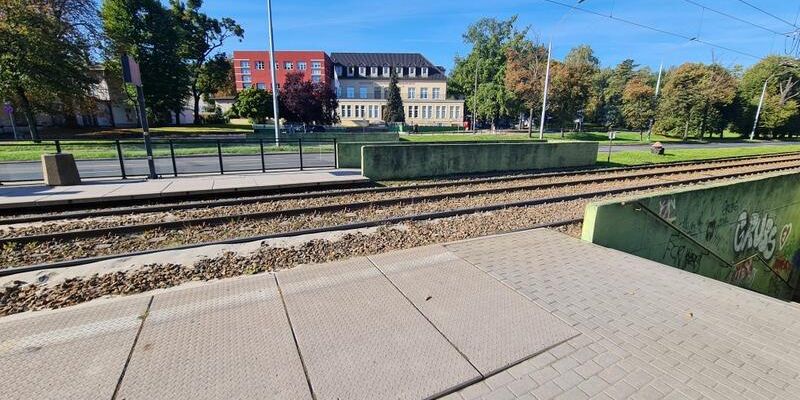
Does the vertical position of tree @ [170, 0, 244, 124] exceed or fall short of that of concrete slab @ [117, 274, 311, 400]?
it exceeds it

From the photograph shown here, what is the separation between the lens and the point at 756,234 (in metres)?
11.4

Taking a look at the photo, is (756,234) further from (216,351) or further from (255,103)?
(255,103)

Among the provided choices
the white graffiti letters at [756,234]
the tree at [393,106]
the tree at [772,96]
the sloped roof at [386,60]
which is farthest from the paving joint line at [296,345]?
the tree at [772,96]

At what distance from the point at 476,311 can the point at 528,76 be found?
136 ft

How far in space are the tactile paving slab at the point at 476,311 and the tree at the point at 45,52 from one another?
1374 inches

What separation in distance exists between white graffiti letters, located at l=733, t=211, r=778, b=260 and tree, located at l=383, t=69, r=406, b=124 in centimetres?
5399

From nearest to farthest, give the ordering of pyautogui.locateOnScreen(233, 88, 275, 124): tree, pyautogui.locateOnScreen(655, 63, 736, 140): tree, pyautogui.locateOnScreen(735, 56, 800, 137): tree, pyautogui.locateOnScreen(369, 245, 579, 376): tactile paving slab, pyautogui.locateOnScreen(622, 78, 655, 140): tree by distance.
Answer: pyautogui.locateOnScreen(369, 245, 579, 376): tactile paving slab → pyautogui.locateOnScreen(622, 78, 655, 140): tree → pyautogui.locateOnScreen(655, 63, 736, 140): tree → pyautogui.locateOnScreen(233, 88, 275, 124): tree → pyautogui.locateOnScreen(735, 56, 800, 137): tree

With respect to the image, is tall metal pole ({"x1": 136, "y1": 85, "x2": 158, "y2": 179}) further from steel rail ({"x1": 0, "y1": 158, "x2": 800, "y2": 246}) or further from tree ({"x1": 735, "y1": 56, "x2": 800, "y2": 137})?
tree ({"x1": 735, "y1": 56, "x2": 800, "y2": 137})

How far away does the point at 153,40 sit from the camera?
43625 millimetres

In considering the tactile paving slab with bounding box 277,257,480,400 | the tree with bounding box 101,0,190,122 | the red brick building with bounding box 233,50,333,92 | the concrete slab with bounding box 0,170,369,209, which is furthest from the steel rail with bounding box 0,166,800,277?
the red brick building with bounding box 233,50,333,92

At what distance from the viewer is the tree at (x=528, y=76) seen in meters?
39.0

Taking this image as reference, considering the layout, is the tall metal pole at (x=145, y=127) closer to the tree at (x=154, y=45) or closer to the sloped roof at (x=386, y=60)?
the tree at (x=154, y=45)

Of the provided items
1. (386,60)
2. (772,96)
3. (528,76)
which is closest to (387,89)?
(386,60)

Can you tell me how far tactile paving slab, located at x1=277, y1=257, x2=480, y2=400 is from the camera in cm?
259
